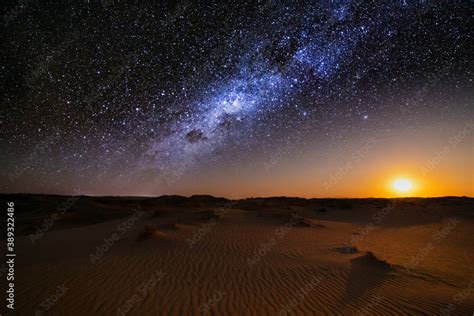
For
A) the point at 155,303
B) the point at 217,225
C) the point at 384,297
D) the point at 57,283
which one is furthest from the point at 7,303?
the point at 217,225

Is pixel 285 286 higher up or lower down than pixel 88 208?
lower down

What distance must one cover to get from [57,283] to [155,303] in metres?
2.84

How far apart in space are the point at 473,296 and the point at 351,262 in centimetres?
341

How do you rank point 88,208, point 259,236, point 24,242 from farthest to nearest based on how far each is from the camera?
1. point 88,208
2. point 259,236
3. point 24,242

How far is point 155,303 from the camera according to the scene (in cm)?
577

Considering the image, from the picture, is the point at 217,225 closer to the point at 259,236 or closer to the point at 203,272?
the point at 259,236

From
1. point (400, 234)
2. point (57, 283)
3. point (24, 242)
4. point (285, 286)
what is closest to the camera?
point (57, 283)

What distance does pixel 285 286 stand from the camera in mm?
7164

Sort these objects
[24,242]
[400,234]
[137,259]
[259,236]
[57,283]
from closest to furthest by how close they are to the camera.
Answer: [57,283], [137,259], [24,242], [259,236], [400,234]

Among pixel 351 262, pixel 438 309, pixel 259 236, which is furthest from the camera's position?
pixel 259 236

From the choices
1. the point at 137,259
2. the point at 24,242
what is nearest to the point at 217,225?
the point at 137,259

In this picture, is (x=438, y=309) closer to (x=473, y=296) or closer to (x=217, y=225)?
(x=473, y=296)

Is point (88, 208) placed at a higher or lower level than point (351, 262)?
higher

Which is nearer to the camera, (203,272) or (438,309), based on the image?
(438,309)
